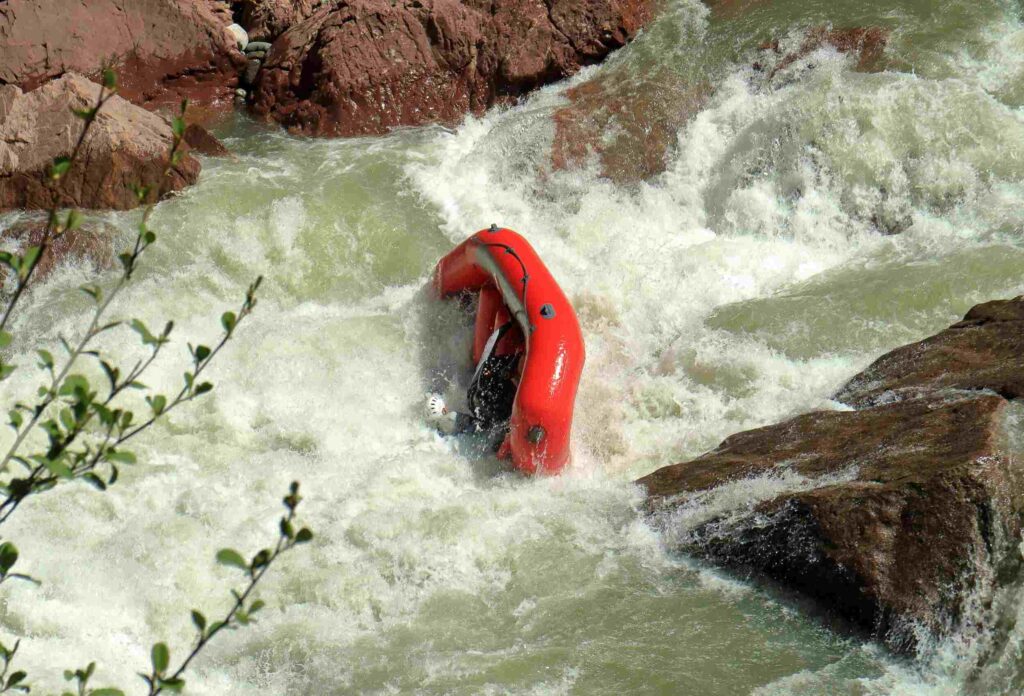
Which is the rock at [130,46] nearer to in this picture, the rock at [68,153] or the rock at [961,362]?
the rock at [68,153]

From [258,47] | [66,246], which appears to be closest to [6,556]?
[66,246]

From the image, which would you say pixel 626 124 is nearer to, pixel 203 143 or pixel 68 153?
pixel 203 143

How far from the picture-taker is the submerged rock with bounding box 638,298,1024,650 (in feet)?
11.9

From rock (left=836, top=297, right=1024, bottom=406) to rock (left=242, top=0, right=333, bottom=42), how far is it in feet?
20.7

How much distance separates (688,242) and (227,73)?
4.21 meters

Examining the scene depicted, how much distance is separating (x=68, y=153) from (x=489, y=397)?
3319 millimetres

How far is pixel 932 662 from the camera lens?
353cm

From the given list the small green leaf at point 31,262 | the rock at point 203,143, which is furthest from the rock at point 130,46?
the small green leaf at point 31,262

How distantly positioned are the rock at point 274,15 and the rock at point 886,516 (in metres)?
6.50

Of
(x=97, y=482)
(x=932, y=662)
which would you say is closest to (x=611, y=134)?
(x=932, y=662)

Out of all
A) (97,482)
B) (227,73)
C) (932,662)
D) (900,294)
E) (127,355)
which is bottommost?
(932,662)

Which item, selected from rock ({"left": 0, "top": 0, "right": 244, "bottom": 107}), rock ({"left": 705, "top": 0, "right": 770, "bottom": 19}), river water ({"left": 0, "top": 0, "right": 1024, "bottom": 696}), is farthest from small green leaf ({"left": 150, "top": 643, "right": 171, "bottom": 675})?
rock ({"left": 705, "top": 0, "right": 770, "bottom": 19})

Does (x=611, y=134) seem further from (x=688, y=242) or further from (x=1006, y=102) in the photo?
(x=1006, y=102)

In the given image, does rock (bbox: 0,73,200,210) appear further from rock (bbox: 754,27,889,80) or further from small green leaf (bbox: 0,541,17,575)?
small green leaf (bbox: 0,541,17,575)
